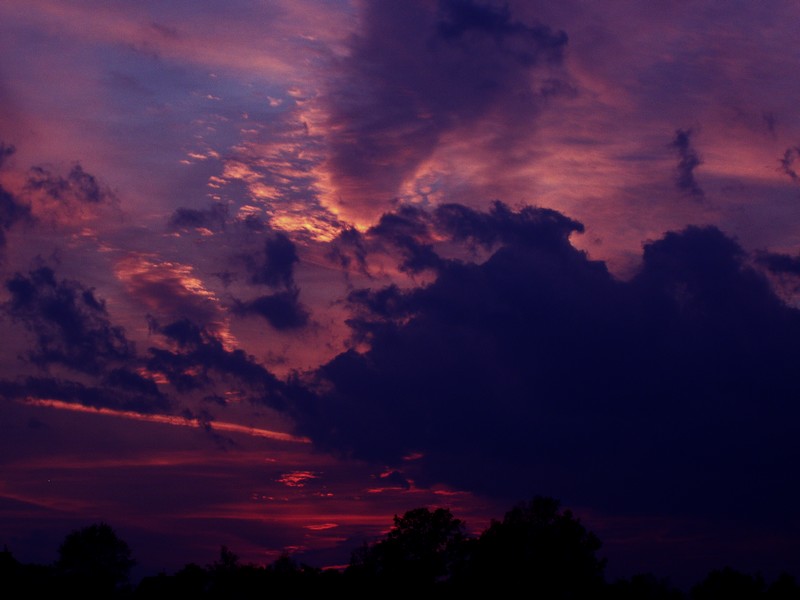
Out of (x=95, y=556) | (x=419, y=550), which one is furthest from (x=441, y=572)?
(x=95, y=556)

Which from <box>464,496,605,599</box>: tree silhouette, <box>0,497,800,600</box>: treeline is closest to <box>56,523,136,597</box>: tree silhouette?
<box>0,497,800,600</box>: treeline

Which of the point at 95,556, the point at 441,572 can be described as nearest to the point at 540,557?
the point at 441,572

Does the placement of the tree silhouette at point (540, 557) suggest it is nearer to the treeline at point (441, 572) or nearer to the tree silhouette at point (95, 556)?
the treeline at point (441, 572)

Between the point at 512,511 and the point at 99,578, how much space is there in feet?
195

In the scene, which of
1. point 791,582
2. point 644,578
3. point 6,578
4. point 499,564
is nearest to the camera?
point 6,578

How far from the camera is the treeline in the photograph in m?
132

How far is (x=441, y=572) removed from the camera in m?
140

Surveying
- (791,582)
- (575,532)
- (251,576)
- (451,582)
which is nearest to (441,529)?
(451,582)

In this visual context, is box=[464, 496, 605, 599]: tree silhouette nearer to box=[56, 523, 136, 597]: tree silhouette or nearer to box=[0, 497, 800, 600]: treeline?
box=[0, 497, 800, 600]: treeline

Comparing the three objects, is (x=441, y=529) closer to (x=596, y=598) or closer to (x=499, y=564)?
(x=499, y=564)

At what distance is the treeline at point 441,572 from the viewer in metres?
132

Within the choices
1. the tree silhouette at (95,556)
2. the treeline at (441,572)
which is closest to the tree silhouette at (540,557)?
the treeline at (441,572)

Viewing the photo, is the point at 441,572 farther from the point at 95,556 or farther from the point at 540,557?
the point at 95,556

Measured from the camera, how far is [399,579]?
138375mm
